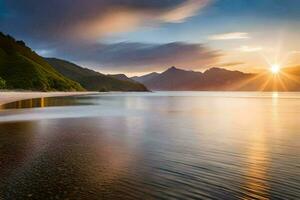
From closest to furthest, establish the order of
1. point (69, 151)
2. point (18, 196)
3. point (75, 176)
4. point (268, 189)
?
1. point (18, 196)
2. point (268, 189)
3. point (75, 176)
4. point (69, 151)

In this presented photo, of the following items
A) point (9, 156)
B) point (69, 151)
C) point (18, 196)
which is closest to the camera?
point (18, 196)

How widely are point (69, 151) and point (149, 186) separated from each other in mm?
9916

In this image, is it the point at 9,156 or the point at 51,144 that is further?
the point at 51,144

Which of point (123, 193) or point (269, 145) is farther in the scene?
point (269, 145)

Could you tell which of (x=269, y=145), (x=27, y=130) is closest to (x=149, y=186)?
(x=269, y=145)

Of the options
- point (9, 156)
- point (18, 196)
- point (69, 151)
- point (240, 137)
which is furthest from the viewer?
point (240, 137)

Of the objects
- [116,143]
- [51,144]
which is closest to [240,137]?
[116,143]

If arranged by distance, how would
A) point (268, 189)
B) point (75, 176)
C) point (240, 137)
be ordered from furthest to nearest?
point (240, 137) < point (75, 176) < point (268, 189)

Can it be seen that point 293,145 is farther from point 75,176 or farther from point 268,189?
point 75,176

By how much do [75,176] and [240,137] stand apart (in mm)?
19767

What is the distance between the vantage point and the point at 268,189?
44.0ft

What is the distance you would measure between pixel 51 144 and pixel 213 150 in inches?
485

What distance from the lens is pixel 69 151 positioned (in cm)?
2194

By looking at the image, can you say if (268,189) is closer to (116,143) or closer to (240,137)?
(116,143)
